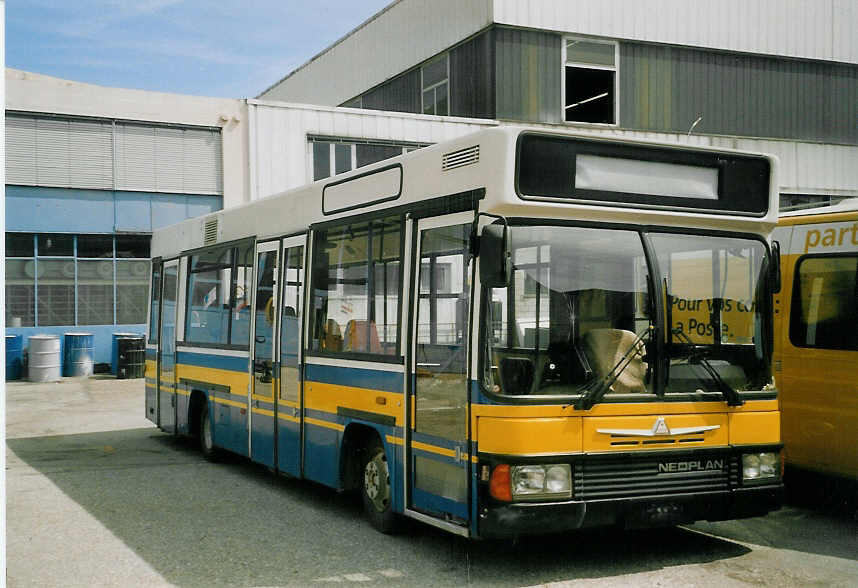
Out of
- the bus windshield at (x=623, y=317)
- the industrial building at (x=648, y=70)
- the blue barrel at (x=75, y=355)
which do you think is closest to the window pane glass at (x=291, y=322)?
the bus windshield at (x=623, y=317)

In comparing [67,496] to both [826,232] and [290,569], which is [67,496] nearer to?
[290,569]

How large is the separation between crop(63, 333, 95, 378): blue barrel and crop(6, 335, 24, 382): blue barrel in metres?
1.02

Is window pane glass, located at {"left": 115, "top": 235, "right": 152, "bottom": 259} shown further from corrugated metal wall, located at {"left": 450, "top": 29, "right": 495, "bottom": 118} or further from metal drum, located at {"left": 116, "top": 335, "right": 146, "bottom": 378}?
corrugated metal wall, located at {"left": 450, "top": 29, "right": 495, "bottom": 118}

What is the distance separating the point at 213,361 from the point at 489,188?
19.7ft

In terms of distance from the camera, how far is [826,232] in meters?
8.43

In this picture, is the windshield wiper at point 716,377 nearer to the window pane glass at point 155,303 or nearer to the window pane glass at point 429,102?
the window pane glass at point 155,303

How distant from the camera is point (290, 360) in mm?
9289

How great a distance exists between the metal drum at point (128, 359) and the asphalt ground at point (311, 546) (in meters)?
13.6

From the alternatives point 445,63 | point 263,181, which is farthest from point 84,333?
point 445,63

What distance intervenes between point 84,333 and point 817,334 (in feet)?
67.2

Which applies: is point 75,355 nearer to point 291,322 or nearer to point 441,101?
point 441,101

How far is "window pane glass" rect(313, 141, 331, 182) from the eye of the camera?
2427cm

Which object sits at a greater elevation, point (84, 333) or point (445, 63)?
point (445, 63)

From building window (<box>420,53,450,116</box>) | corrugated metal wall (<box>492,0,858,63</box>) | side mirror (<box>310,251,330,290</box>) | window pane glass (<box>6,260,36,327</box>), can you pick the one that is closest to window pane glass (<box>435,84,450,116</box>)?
building window (<box>420,53,450,116</box>)
